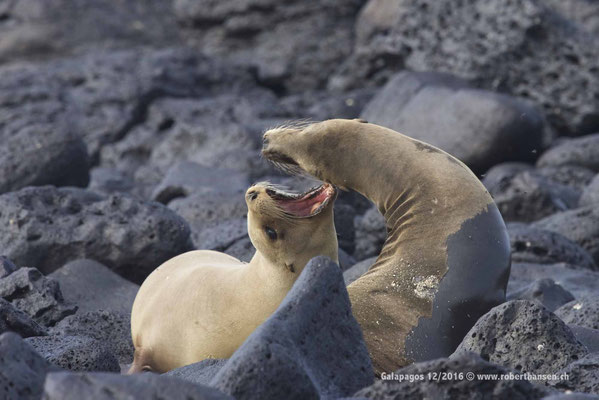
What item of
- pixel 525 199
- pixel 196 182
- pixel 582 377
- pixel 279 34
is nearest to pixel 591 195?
pixel 525 199

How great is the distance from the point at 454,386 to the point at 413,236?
1791mm

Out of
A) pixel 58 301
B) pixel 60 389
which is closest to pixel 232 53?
pixel 58 301

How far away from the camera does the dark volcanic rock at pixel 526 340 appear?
4.59 m

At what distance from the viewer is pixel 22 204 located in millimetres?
7719

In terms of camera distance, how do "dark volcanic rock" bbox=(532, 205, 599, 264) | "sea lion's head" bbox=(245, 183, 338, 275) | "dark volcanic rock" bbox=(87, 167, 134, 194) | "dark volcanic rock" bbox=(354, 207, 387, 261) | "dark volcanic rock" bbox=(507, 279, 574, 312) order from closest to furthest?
"sea lion's head" bbox=(245, 183, 338, 275) < "dark volcanic rock" bbox=(507, 279, 574, 312) < "dark volcanic rock" bbox=(354, 207, 387, 261) < "dark volcanic rock" bbox=(532, 205, 599, 264) < "dark volcanic rock" bbox=(87, 167, 134, 194)

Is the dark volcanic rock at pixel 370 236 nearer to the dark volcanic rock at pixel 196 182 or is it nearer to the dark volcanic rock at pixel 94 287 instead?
the dark volcanic rock at pixel 196 182

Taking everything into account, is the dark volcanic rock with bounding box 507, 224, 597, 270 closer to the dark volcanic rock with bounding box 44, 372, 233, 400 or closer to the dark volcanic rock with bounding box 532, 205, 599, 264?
the dark volcanic rock with bounding box 532, 205, 599, 264

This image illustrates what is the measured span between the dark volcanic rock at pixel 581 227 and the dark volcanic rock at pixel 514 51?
527 centimetres

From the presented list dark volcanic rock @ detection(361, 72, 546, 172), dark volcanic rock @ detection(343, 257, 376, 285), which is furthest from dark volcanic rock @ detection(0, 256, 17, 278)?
dark volcanic rock @ detection(361, 72, 546, 172)

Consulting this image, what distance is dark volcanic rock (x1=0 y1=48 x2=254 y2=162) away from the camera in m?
16.5

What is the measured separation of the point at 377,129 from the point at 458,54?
10150 millimetres

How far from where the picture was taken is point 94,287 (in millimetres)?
7184

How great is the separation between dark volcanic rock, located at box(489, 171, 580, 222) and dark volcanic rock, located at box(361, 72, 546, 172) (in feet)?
6.14

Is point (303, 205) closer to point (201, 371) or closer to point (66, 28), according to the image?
point (201, 371)
